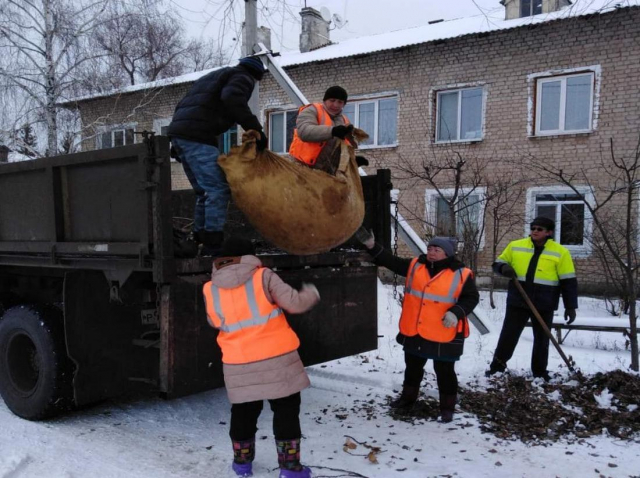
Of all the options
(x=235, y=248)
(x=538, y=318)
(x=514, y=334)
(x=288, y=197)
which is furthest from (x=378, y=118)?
(x=235, y=248)

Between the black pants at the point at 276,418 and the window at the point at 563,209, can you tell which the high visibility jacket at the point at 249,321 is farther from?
the window at the point at 563,209

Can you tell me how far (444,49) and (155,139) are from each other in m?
9.93

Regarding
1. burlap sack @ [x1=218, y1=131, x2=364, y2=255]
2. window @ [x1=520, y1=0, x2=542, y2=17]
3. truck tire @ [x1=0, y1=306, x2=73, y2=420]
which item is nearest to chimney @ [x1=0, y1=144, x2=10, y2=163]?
truck tire @ [x1=0, y1=306, x2=73, y2=420]

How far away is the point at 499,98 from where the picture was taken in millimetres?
11109

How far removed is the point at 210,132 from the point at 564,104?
908cm

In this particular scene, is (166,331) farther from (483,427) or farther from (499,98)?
(499,98)

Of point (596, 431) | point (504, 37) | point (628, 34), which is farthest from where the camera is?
point (504, 37)

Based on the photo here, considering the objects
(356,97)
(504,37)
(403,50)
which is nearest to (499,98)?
(504,37)

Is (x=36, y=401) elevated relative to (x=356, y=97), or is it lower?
lower

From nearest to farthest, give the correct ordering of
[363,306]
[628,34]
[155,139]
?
[155,139] → [363,306] → [628,34]

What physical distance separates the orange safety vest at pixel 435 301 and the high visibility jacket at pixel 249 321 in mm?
1361

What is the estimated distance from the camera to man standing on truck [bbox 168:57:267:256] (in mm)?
3449

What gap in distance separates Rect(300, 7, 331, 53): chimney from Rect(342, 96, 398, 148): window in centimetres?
314

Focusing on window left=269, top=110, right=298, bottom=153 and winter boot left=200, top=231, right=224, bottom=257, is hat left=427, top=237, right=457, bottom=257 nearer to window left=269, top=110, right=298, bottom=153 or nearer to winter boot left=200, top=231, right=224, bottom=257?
winter boot left=200, top=231, right=224, bottom=257
